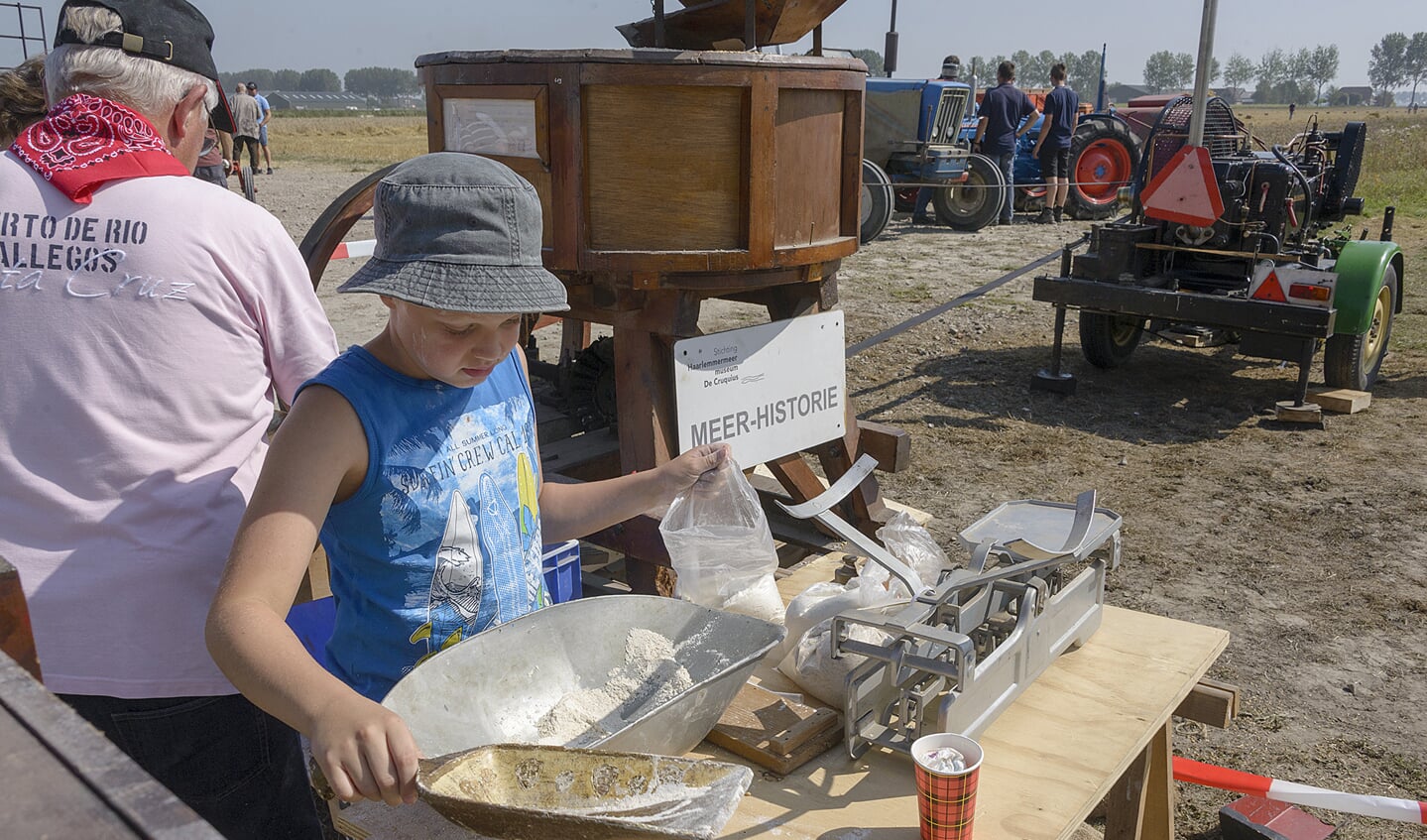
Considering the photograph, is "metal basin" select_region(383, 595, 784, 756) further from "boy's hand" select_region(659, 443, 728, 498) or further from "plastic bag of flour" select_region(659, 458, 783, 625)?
"plastic bag of flour" select_region(659, 458, 783, 625)

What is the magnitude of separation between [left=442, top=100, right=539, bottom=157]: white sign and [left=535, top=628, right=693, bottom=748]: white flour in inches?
62.2

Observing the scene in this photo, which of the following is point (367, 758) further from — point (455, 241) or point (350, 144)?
point (350, 144)

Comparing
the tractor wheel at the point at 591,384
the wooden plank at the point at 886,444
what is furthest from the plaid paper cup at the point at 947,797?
the tractor wheel at the point at 591,384

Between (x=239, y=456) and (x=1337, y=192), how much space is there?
792 cm

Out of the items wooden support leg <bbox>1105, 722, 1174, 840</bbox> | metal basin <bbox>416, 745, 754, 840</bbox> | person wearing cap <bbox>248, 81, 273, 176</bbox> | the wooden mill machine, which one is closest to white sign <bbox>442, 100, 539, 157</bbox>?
the wooden mill machine

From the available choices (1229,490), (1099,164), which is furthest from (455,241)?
(1099,164)

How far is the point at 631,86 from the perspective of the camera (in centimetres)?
275

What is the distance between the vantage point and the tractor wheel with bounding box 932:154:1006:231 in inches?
541

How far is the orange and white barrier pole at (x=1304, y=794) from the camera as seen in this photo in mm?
2514

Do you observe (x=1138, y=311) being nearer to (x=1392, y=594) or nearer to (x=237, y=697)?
(x=1392, y=594)

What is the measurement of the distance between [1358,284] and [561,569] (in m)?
5.55

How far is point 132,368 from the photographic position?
1701 mm

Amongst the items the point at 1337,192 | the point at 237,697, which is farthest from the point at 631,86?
the point at 1337,192

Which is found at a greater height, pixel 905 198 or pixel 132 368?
pixel 132 368
